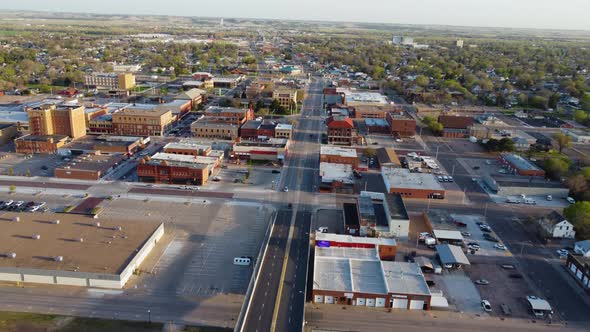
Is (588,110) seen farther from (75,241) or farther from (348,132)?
(75,241)

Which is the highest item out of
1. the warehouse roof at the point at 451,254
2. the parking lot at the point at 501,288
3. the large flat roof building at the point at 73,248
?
the large flat roof building at the point at 73,248

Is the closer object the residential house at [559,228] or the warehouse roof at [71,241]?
the warehouse roof at [71,241]

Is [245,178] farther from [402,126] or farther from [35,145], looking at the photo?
[402,126]

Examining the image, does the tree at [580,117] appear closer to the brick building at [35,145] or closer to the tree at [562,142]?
the tree at [562,142]

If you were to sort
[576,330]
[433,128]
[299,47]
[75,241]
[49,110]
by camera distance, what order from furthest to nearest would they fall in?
1. [299,47]
2. [433,128]
3. [49,110]
4. [75,241]
5. [576,330]

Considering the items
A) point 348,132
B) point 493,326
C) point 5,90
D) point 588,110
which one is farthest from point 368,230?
point 5,90

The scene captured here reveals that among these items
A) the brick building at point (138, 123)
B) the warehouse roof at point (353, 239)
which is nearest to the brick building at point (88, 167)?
the brick building at point (138, 123)
